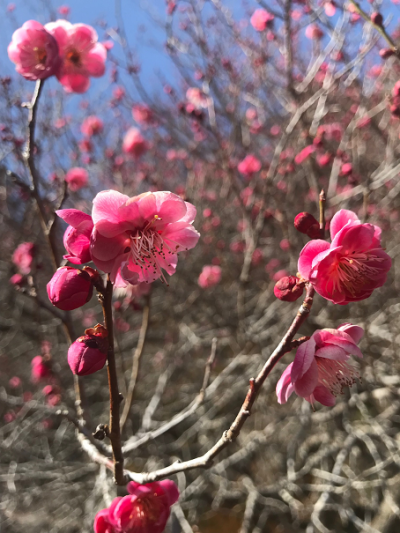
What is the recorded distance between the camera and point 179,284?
398 cm

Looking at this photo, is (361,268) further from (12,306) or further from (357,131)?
(12,306)

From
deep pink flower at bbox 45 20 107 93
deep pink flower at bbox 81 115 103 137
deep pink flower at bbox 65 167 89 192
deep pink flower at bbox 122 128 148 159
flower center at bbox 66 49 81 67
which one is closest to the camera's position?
deep pink flower at bbox 45 20 107 93

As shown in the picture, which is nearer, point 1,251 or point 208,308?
point 208,308

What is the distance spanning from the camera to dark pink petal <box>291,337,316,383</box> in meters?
0.81

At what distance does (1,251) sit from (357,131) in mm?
3749

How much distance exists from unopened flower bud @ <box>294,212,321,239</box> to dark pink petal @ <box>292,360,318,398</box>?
0.29m

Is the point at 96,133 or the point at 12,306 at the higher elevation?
the point at 96,133

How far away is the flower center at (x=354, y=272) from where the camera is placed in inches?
32.0

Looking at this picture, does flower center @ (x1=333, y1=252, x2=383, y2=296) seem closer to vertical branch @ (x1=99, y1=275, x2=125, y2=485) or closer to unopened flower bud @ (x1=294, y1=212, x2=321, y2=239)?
unopened flower bud @ (x1=294, y1=212, x2=321, y2=239)

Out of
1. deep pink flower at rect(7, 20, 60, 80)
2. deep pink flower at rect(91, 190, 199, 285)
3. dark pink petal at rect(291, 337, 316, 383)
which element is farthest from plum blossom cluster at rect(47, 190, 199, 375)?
deep pink flower at rect(7, 20, 60, 80)

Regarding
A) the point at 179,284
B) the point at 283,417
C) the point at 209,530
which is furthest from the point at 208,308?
the point at 209,530

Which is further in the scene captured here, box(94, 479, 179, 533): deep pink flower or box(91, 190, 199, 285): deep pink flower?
box(94, 479, 179, 533): deep pink flower

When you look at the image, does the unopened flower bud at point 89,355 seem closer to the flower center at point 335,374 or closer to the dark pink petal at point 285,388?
the dark pink petal at point 285,388

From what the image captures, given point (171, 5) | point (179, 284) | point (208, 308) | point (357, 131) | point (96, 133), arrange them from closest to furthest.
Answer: point (357, 131)
point (171, 5)
point (208, 308)
point (179, 284)
point (96, 133)
